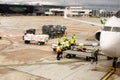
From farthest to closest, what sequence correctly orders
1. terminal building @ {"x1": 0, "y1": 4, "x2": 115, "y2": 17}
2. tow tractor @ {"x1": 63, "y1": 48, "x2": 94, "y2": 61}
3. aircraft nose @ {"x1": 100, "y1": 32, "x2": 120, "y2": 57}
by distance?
terminal building @ {"x1": 0, "y1": 4, "x2": 115, "y2": 17} < tow tractor @ {"x1": 63, "y1": 48, "x2": 94, "y2": 61} < aircraft nose @ {"x1": 100, "y1": 32, "x2": 120, "y2": 57}

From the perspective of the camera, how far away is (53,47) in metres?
28.6

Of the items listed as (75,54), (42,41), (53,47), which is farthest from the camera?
(42,41)

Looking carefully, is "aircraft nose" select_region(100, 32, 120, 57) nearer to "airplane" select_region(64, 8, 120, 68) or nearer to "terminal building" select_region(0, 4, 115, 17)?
"airplane" select_region(64, 8, 120, 68)

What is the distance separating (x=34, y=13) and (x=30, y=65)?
128m

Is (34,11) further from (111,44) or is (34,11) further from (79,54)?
(111,44)

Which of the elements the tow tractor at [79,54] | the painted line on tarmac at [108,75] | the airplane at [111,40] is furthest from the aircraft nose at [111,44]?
the tow tractor at [79,54]

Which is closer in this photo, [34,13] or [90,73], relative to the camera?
[90,73]

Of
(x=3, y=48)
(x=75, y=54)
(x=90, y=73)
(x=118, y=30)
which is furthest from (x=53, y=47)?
(x=118, y=30)

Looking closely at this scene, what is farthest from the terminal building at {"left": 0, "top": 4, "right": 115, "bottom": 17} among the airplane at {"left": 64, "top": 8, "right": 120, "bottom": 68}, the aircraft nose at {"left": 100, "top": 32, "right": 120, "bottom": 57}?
the aircraft nose at {"left": 100, "top": 32, "right": 120, "bottom": 57}

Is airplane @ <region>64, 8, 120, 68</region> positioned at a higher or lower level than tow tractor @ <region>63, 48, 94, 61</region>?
higher

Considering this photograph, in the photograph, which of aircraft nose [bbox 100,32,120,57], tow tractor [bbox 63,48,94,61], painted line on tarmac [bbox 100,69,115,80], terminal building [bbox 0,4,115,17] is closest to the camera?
aircraft nose [bbox 100,32,120,57]

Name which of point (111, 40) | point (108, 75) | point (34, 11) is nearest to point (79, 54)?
point (108, 75)

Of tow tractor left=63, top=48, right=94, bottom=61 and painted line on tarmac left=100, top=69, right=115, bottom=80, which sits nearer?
painted line on tarmac left=100, top=69, right=115, bottom=80

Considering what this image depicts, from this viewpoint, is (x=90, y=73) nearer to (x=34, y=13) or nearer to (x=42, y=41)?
(x=42, y=41)
